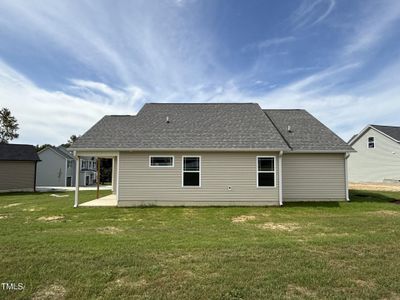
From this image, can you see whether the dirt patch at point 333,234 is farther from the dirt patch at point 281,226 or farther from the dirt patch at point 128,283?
the dirt patch at point 128,283

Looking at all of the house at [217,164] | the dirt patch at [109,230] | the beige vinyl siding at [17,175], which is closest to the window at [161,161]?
the house at [217,164]

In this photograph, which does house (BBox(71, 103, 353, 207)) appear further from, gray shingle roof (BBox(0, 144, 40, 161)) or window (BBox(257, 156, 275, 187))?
gray shingle roof (BBox(0, 144, 40, 161))

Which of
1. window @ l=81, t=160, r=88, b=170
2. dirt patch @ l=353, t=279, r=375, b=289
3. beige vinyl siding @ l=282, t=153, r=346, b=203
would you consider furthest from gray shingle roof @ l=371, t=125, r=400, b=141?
window @ l=81, t=160, r=88, b=170

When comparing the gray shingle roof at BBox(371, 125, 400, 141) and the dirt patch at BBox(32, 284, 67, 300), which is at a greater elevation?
the gray shingle roof at BBox(371, 125, 400, 141)

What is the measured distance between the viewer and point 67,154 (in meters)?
37.1

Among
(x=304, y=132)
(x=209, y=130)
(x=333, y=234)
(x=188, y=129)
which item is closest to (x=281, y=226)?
(x=333, y=234)

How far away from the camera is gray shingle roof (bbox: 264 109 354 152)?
13.7 metres

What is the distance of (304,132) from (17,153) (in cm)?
2633

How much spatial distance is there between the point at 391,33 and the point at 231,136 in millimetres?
9061

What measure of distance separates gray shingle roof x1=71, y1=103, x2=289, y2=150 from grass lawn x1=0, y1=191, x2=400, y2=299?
4319 mm

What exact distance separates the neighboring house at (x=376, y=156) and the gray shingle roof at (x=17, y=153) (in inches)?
1384

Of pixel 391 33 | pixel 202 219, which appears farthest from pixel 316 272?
pixel 391 33

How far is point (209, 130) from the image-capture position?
1375 centimetres

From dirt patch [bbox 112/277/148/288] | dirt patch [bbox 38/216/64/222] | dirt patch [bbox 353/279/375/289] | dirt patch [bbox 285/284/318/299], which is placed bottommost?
dirt patch [bbox 38/216/64/222]
